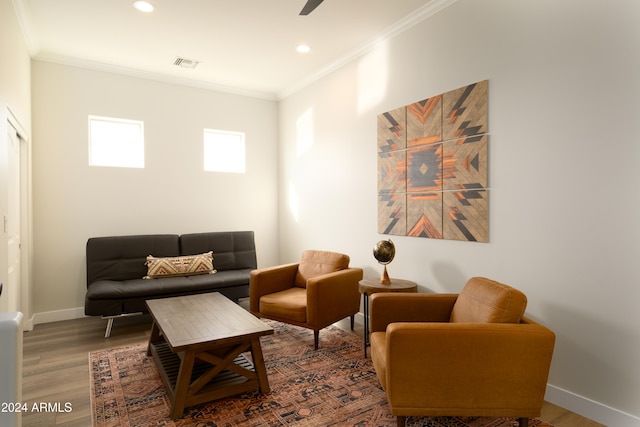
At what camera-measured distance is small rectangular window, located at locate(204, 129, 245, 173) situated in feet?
16.6

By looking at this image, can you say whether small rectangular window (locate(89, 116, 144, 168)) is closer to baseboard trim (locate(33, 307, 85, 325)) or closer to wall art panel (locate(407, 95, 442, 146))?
baseboard trim (locate(33, 307, 85, 325))

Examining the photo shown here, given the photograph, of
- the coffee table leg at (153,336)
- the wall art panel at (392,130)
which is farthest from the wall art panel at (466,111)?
the coffee table leg at (153,336)

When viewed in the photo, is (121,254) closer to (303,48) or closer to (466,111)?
(303,48)

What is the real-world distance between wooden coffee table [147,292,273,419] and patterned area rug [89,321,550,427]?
0.28 feet

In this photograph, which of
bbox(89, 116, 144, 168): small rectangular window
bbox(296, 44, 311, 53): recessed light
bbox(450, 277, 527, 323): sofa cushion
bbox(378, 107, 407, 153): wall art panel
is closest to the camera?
bbox(450, 277, 527, 323): sofa cushion

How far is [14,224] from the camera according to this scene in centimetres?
327

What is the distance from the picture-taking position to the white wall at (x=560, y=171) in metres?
2.02

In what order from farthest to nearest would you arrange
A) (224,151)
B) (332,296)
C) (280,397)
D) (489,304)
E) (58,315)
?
(224,151) → (58,315) → (332,296) → (280,397) → (489,304)

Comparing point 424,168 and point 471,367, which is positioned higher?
point 424,168

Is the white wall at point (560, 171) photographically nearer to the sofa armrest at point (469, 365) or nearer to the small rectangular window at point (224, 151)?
the sofa armrest at point (469, 365)

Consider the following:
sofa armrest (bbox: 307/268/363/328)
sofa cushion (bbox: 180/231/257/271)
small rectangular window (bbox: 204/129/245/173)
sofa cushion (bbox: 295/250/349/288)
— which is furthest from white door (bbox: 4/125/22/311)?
sofa cushion (bbox: 295/250/349/288)

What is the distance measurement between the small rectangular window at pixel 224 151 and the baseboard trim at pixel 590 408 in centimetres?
425

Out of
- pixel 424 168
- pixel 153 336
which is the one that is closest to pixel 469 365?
pixel 424 168

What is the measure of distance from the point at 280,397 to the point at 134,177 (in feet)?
10.8
